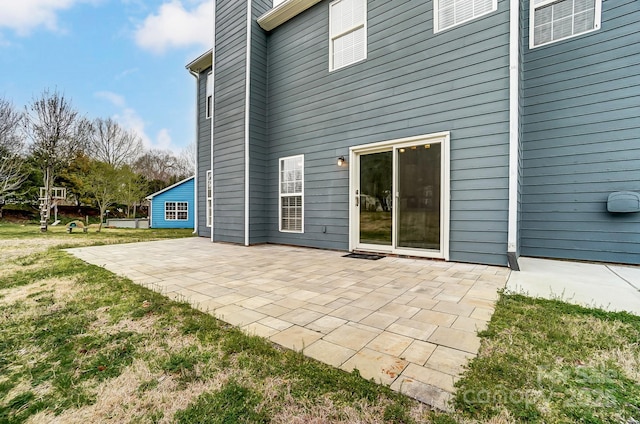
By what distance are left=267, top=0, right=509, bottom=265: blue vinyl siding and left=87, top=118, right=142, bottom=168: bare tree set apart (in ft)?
54.4

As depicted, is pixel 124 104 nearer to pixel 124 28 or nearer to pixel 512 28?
pixel 124 28

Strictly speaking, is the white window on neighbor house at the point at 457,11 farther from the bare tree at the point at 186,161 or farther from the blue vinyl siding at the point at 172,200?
the bare tree at the point at 186,161

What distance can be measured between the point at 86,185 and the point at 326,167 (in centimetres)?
1556

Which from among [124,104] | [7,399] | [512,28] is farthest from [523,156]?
[124,104]

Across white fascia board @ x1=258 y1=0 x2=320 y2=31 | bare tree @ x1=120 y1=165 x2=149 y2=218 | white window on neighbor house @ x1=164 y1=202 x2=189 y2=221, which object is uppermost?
white fascia board @ x1=258 y1=0 x2=320 y2=31

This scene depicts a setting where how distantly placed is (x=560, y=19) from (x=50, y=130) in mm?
15877

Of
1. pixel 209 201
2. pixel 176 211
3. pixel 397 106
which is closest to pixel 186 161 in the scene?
pixel 176 211

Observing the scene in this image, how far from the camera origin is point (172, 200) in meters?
15.0

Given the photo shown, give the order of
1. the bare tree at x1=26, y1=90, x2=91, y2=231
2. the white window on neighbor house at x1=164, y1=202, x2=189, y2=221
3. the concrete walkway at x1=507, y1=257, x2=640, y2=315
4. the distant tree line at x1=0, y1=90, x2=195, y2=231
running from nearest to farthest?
the concrete walkway at x1=507, y1=257, x2=640, y2=315, the bare tree at x1=26, y1=90, x2=91, y2=231, the distant tree line at x1=0, y1=90, x2=195, y2=231, the white window on neighbor house at x1=164, y1=202, x2=189, y2=221

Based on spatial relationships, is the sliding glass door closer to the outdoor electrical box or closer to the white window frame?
the outdoor electrical box

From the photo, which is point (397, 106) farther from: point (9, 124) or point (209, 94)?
point (9, 124)

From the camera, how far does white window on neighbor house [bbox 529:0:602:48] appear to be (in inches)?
150

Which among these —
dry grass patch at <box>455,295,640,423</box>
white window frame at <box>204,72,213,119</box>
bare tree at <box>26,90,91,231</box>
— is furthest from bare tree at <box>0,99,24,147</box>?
dry grass patch at <box>455,295,640,423</box>

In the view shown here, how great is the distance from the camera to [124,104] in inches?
754
